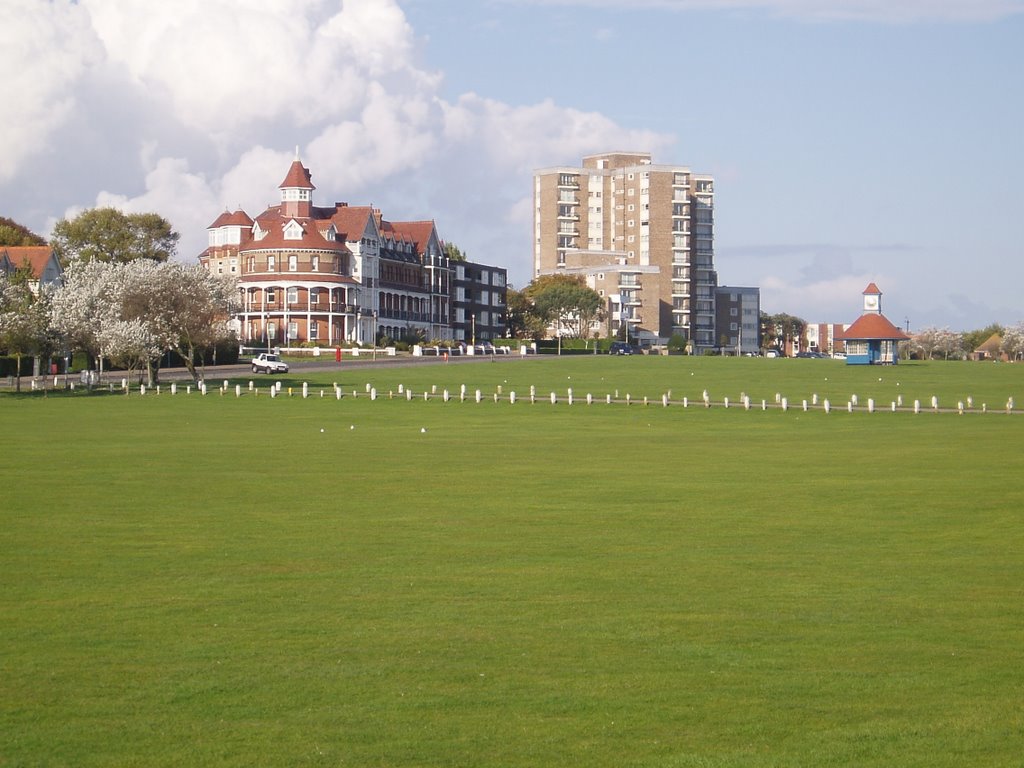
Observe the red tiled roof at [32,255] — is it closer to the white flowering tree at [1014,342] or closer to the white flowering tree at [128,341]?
the white flowering tree at [128,341]

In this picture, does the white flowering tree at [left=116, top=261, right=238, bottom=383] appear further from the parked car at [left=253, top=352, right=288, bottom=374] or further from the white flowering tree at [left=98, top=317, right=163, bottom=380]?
the parked car at [left=253, top=352, right=288, bottom=374]

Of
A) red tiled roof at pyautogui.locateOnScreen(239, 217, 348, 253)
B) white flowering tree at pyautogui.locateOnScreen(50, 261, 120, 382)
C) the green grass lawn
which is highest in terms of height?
red tiled roof at pyautogui.locateOnScreen(239, 217, 348, 253)

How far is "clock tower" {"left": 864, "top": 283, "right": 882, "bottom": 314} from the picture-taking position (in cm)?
14288

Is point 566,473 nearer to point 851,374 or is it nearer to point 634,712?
point 634,712

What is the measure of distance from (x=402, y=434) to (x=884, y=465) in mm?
19369

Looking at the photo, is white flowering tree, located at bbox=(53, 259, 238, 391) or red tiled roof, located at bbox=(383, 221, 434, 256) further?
red tiled roof, located at bbox=(383, 221, 434, 256)

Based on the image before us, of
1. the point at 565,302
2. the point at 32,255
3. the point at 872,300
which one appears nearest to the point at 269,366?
the point at 32,255

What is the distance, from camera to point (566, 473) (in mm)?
34312

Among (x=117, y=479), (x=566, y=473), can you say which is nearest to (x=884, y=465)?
(x=566, y=473)

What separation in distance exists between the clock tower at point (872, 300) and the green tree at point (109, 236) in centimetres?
7525

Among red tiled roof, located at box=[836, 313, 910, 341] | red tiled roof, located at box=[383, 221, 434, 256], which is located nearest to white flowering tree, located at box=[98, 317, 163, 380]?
red tiled roof, located at box=[836, 313, 910, 341]

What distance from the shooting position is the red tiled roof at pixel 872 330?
128m

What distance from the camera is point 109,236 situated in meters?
141

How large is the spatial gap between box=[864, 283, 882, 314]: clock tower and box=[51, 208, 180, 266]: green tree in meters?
75.3
